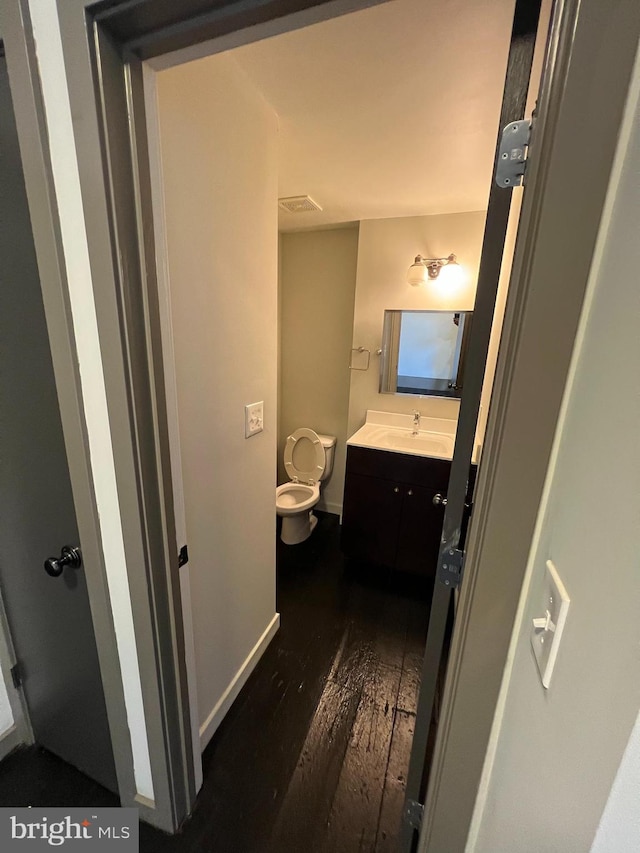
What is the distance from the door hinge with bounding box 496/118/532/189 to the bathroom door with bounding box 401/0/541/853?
0.04ft

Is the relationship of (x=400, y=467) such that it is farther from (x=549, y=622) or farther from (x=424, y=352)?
(x=549, y=622)

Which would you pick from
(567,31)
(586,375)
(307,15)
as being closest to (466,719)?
(586,375)

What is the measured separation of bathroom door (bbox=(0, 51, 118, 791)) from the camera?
0.76 meters

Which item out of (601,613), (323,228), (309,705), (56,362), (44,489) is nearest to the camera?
(601,613)

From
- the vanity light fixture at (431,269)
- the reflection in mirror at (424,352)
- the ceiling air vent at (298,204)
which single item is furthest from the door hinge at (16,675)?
the vanity light fixture at (431,269)

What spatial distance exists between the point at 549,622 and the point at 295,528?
218cm

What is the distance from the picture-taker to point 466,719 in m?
0.63

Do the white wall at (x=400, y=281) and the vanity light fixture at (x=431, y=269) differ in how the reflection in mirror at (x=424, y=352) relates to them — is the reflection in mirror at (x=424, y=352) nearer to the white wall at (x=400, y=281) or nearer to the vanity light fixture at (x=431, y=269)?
the white wall at (x=400, y=281)

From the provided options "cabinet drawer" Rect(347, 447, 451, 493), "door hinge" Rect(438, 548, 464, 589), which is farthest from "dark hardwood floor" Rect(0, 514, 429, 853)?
"door hinge" Rect(438, 548, 464, 589)

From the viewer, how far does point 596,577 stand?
372mm

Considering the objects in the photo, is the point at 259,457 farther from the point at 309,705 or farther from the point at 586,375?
the point at 586,375

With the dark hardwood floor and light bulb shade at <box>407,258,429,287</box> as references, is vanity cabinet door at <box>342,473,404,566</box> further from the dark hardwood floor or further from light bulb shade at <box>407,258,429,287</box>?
light bulb shade at <box>407,258,429,287</box>

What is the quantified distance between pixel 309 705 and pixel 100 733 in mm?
774

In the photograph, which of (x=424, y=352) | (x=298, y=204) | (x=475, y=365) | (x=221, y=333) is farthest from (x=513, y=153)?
(x=424, y=352)
